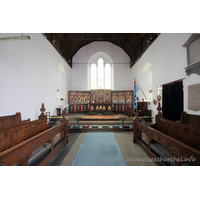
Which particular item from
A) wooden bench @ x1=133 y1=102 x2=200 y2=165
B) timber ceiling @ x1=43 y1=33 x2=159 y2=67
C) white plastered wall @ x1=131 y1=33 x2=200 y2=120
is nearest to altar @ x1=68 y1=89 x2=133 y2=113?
white plastered wall @ x1=131 y1=33 x2=200 y2=120

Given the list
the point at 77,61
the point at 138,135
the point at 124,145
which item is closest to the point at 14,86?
the point at 124,145

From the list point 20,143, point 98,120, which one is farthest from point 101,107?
point 20,143

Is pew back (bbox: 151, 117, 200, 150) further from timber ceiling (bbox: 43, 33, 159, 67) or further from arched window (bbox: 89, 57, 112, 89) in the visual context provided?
arched window (bbox: 89, 57, 112, 89)

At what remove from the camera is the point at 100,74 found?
10.9 m

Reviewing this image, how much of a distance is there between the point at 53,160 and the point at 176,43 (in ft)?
20.1

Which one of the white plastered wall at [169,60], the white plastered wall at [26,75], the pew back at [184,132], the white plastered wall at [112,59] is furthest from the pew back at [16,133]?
the white plastered wall at [112,59]

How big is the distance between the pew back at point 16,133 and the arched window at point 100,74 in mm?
8766

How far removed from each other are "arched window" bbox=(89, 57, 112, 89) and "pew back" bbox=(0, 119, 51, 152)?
28.8 feet

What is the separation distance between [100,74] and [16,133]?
32.6 feet

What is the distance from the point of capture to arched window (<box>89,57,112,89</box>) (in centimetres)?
1084

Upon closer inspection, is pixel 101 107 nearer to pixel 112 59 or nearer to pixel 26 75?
pixel 112 59

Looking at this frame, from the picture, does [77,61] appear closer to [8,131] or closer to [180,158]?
[8,131]

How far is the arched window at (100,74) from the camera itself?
10.8m

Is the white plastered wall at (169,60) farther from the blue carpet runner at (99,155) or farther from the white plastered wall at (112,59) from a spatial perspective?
the white plastered wall at (112,59)
